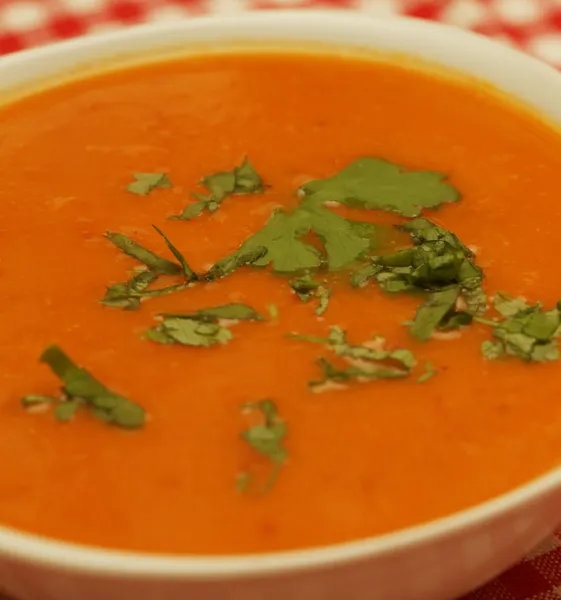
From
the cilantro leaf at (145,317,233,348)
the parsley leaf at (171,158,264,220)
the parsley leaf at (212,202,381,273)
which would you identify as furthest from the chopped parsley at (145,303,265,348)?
the parsley leaf at (171,158,264,220)

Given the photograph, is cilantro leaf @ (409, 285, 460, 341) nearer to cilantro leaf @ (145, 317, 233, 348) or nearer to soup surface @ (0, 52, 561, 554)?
soup surface @ (0, 52, 561, 554)

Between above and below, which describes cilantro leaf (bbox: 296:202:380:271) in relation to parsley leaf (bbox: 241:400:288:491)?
above

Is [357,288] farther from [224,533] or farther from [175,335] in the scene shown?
[224,533]

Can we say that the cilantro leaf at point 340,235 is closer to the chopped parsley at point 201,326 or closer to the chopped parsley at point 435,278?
the chopped parsley at point 435,278

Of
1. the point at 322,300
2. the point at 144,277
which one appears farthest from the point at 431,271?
the point at 144,277

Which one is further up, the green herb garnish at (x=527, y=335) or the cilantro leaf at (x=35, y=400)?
the green herb garnish at (x=527, y=335)

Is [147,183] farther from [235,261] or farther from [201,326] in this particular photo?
[201,326]

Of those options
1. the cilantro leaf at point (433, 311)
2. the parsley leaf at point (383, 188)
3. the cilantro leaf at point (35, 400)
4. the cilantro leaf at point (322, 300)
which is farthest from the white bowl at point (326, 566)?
the parsley leaf at point (383, 188)

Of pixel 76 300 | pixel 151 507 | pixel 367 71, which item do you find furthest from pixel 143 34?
pixel 151 507
